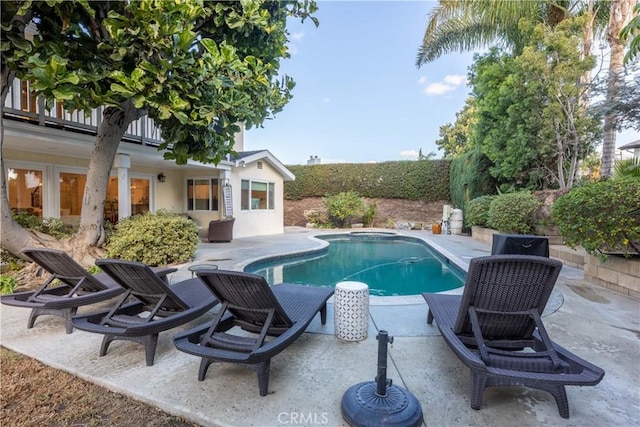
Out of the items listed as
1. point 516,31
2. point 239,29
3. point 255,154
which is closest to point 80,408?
point 239,29

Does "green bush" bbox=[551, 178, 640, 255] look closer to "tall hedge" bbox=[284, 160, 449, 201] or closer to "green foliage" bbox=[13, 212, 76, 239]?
"green foliage" bbox=[13, 212, 76, 239]

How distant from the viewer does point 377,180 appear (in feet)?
64.6

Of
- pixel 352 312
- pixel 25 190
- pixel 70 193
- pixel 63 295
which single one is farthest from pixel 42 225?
pixel 352 312

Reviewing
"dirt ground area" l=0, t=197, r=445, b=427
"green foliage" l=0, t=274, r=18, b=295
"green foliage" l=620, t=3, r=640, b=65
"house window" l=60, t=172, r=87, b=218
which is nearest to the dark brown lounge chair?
"dirt ground area" l=0, t=197, r=445, b=427

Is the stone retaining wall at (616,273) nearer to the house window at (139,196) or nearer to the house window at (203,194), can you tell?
the house window at (203,194)

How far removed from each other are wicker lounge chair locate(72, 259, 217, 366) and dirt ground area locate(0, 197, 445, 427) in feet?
1.44

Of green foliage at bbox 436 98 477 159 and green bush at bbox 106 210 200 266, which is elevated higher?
green foliage at bbox 436 98 477 159

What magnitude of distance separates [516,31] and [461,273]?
995 centimetres

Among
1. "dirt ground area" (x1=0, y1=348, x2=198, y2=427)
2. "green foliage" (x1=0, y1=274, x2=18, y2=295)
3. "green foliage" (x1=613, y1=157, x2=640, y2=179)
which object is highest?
"green foliage" (x1=613, y1=157, x2=640, y2=179)

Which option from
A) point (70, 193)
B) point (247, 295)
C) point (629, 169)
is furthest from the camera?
point (70, 193)

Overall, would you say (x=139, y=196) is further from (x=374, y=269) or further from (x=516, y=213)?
(x=516, y=213)

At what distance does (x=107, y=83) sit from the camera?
511 centimetres

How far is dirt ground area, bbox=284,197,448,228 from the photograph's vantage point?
61.1 feet

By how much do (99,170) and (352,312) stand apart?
6.01 meters
